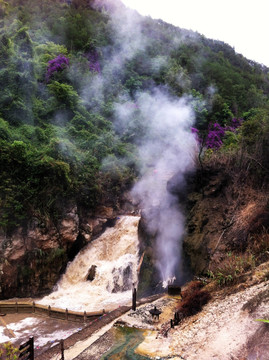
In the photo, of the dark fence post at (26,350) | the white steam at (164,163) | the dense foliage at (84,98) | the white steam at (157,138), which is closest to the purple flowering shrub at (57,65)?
the dense foliage at (84,98)

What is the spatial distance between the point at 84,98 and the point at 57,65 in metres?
2.67

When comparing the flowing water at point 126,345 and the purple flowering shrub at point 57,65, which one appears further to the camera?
the purple flowering shrub at point 57,65

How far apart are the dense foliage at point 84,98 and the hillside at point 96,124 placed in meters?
0.06

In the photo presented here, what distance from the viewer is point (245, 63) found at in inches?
1101

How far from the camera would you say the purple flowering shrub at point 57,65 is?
18.1 metres

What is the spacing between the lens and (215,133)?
18.0 metres

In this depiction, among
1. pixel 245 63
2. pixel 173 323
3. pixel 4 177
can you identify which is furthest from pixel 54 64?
pixel 245 63

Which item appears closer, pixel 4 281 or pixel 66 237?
pixel 4 281

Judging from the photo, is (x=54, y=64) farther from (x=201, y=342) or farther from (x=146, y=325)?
(x=201, y=342)

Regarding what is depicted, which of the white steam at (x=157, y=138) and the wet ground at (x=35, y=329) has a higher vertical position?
the white steam at (x=157, y=138)

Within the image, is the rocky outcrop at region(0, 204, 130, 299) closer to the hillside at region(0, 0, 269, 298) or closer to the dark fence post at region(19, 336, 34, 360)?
the hillside at region(0, 0, 269, 298)

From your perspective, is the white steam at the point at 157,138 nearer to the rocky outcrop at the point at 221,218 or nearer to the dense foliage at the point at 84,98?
the dense foliage at the point at 84,98

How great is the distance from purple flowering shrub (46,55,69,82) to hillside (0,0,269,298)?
0.07 metres

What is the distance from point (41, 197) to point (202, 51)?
20.6m
